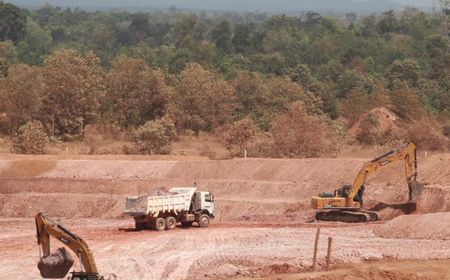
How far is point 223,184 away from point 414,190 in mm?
15322

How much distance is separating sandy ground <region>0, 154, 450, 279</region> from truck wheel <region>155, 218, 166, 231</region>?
98cm

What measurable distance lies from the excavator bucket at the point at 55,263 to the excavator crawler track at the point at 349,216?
28.2 m

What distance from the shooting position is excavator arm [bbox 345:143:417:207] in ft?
169

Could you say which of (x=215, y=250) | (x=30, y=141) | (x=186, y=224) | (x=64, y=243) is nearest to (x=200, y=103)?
(x=30, y=141)

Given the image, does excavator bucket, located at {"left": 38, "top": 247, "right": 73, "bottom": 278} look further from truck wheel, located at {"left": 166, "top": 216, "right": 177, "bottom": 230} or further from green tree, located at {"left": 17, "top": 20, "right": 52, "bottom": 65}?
green tree, located at {"left": 17, "top": 20, "right": 52, "bottom": 65}

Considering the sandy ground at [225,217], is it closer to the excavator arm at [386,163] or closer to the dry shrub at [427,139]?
the excavator arm at [386,163]

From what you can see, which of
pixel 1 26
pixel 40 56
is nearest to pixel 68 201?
pixel 40 56

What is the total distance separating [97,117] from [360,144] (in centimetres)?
2602


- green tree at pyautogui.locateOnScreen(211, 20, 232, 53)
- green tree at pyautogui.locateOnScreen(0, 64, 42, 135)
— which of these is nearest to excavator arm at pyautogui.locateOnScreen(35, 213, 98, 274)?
green tree at pyautogui.locateOnScreen(0, 64, 42, 135)

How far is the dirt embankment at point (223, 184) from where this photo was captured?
186ft

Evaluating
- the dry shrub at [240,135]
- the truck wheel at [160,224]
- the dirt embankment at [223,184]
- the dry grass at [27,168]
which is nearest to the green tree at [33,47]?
the dry shrub at [240,135]

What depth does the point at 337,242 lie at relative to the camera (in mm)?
43312

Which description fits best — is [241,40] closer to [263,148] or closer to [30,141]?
[30,141]

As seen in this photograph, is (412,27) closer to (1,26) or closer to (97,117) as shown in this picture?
(1,26)
